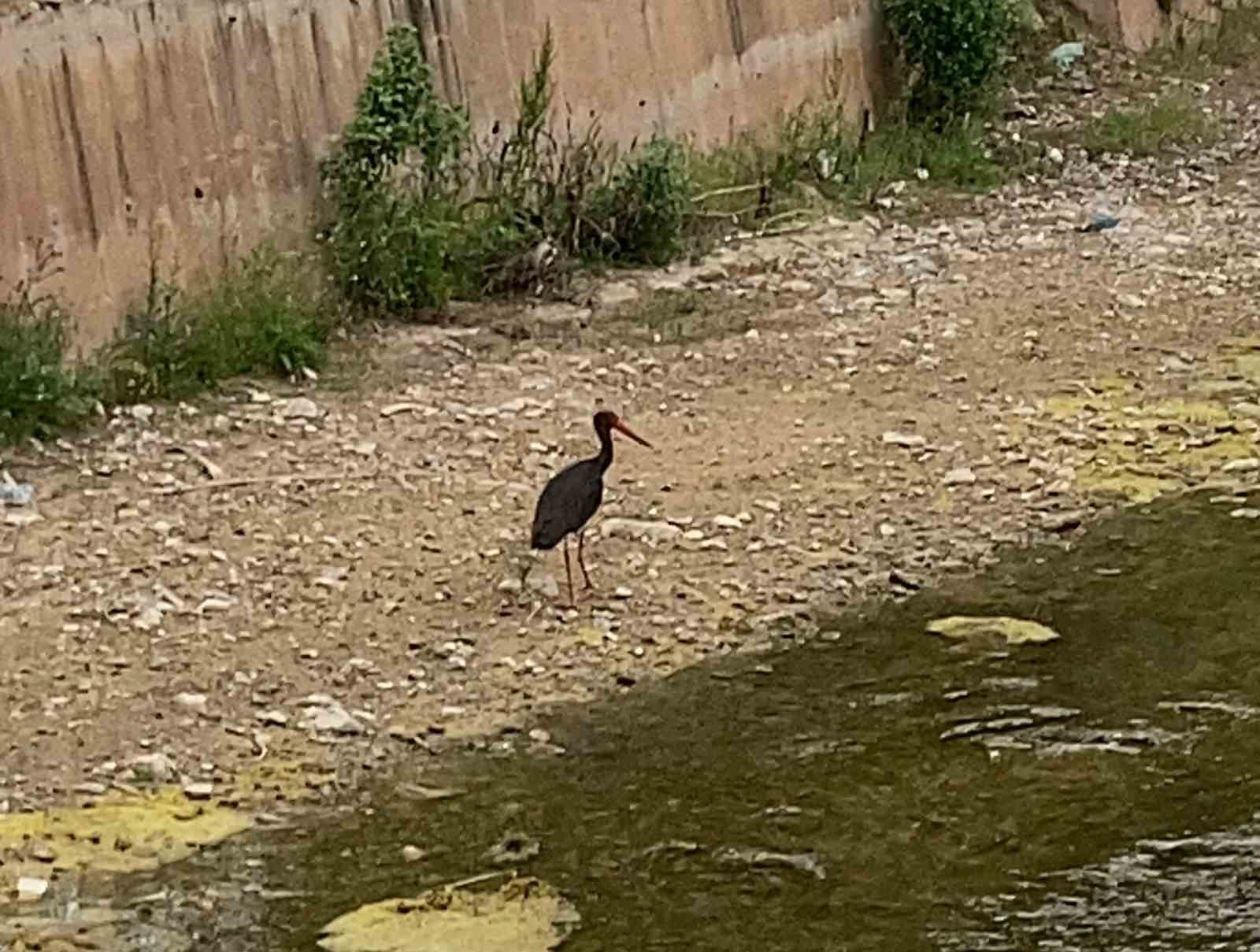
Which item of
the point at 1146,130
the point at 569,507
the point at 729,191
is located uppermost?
the point at 729,191

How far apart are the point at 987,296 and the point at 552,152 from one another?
185 centimetres

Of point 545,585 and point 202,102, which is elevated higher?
point 202,102

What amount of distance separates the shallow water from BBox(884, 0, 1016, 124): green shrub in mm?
5853

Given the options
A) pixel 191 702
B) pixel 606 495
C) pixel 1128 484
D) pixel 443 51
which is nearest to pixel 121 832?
pixel 191 702

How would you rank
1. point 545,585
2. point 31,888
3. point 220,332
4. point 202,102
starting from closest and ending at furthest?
point 31,888 → point 545,585 → point 220,332 → point 202,102

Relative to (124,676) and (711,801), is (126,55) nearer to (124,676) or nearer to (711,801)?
(124,676)

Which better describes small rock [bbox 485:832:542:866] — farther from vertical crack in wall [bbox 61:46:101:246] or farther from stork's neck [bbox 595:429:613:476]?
vertical crack in wall [bbox 61:46:101:246]

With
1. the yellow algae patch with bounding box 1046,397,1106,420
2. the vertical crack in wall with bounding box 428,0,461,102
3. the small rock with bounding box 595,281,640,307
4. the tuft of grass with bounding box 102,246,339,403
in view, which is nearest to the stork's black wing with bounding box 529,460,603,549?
the tuft of grass with bounding box 102,246,339,403

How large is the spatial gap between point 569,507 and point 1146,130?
6.84 meters

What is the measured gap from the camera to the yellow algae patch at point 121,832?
17.4ft

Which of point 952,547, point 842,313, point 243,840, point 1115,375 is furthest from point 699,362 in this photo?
point 243,840

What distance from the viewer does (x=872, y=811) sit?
5555mm

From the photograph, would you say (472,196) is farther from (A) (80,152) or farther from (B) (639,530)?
(B) (639,530)

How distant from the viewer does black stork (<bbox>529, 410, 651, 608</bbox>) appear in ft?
21.9
